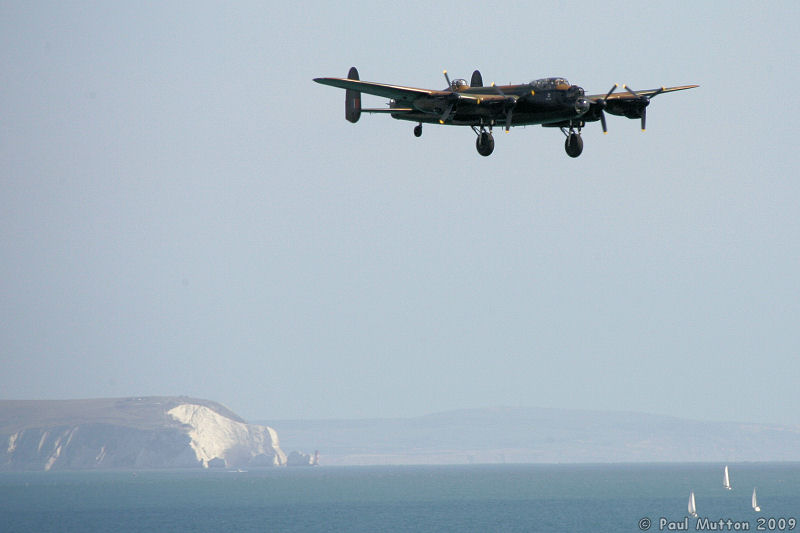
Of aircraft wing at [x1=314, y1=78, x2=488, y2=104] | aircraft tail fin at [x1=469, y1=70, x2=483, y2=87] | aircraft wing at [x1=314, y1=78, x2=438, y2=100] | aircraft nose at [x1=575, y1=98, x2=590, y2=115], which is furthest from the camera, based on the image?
aircraft tail fin at [x1=469, y1=70, x2=483, y2=87]

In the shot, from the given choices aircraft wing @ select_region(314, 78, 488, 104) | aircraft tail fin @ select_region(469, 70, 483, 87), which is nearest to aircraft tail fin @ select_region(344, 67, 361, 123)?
aircraft tail fin @ select_region(469, 70, 483, 87)

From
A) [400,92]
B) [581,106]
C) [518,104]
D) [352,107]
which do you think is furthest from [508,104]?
[352,107]

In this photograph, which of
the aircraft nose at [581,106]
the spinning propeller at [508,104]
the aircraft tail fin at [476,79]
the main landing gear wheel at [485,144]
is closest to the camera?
the aircraft nose at [581,106]

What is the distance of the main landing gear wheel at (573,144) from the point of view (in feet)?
214

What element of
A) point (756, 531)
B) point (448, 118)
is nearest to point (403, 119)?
point (448, 118)

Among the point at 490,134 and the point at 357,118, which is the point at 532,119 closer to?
the point at 490,134

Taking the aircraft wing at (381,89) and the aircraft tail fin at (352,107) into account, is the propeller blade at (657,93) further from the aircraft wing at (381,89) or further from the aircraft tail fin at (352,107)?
the aircraft tail fin at (352,107)

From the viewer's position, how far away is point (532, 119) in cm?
6241

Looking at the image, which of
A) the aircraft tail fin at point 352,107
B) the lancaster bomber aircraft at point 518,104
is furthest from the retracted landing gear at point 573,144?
the aircraft tail fin at point 352,107

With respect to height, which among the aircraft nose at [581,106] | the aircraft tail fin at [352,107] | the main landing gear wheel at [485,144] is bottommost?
the main landing gear wheel at [485,144]

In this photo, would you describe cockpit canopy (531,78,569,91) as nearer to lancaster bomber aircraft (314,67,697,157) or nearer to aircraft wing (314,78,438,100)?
lancaster bomber aircraft (314,67,697,157)

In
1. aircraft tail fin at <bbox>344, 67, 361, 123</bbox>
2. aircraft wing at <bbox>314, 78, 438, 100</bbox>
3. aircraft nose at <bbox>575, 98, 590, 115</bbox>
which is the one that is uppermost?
aircraft tail fin at <bbox>344, 67, 361, 123</bbox>

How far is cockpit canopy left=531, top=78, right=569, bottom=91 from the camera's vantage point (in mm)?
61125

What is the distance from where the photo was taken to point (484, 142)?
6419 centimetres
